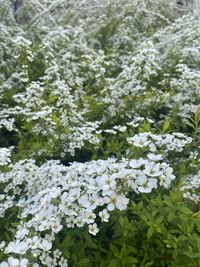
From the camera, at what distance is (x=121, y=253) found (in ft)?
5.41

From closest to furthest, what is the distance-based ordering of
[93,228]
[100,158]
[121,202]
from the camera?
1. [121,202]
2. [93,228]
3. [100,158]

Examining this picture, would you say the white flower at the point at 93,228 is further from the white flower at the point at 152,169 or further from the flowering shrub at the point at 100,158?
the white flower at the point at 152,169

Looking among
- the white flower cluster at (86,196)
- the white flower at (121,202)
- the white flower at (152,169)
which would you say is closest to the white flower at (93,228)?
the white flower cluster at (86,196)

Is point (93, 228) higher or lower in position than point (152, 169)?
lower

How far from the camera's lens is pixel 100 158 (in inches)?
97.1

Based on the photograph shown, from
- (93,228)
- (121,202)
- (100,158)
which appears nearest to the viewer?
(121,202)

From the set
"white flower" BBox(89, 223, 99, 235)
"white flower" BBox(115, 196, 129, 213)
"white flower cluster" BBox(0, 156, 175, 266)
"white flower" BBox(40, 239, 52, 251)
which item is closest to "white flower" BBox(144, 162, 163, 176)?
"white flower cluster" BBox(0, 156, 175, 266)

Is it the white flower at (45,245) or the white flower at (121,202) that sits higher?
the white flower at (121,202)

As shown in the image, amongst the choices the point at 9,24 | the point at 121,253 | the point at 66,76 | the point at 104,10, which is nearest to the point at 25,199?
the point at 121,253

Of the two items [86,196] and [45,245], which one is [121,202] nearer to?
[86,196]

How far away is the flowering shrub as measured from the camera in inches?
63.7

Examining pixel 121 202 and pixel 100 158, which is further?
pixel 100 158

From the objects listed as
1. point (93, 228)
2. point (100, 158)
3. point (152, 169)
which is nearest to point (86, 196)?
point (93, 228)

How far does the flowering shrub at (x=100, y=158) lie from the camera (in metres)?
1.62
